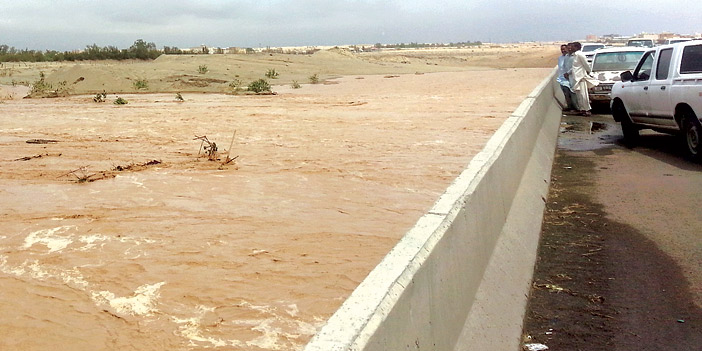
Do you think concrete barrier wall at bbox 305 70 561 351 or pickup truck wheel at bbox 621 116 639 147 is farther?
pickup truck wheel at bbox 621 116 639 147

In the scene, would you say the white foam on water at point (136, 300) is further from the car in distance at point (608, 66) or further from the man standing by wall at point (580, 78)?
the car in distance at point (608, 66)

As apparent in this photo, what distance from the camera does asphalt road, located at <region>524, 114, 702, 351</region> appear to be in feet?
16.4

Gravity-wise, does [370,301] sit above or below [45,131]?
above

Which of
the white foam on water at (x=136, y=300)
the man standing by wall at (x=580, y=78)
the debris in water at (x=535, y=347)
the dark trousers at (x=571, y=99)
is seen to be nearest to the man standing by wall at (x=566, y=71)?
the dark trousers at (x=571, y=99)

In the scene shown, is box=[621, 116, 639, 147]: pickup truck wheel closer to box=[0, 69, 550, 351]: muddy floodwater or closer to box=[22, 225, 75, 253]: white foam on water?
box=[0, 69, 550, 351]: muddy floodwater

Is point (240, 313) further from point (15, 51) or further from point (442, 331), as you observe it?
point (15, 51)

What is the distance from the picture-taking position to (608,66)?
70.6 ft

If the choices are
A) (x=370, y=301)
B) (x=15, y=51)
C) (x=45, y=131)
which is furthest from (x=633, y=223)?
(x=15, y=51)

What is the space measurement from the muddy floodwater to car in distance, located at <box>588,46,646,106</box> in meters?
5.55

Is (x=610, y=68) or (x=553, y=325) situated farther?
(x=610, y=68)

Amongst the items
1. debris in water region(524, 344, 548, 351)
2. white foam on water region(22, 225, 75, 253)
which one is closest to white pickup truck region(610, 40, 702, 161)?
debris in water region(524, 344, 548, 351)

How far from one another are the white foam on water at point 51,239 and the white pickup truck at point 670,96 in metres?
8.78

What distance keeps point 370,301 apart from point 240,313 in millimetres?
1961

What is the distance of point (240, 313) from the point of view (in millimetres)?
4902
